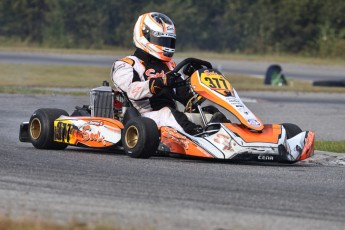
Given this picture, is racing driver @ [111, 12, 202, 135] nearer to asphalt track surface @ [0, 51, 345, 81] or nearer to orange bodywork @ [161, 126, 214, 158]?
orange bodywork @ [161, 126, 214, 158]

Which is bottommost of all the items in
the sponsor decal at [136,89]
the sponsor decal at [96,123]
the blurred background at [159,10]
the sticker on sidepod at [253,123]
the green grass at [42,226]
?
the green grass at [42,226]

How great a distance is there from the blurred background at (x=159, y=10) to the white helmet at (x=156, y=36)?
3572 cm

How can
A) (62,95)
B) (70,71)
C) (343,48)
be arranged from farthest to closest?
1. (343,48)
2. (70,71)
3. (62,95)

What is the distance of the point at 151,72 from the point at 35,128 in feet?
4.64

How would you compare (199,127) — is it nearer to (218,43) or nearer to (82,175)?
(82,175)

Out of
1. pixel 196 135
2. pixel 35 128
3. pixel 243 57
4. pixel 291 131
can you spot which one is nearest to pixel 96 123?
pixel 35 128

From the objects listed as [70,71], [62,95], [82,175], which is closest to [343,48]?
[70,71]

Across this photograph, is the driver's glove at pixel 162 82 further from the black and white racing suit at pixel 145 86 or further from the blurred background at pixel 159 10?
the blurred background at pixel 159 10

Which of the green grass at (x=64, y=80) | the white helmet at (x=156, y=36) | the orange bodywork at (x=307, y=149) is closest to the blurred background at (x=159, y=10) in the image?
the green grass at (x=64, y=80)

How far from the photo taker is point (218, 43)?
50188mm

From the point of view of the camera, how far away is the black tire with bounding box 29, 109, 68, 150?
421 inches

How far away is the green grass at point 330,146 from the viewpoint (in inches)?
458

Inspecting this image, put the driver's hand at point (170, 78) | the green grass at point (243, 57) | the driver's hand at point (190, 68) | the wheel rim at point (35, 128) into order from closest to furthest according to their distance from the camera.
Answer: the driver's hand at point (170, 78) → the driver's hand at point (190, 68) → the wheel rim at point (35, 128) → the green grass at point (243, 57)

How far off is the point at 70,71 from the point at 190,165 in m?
22.4
